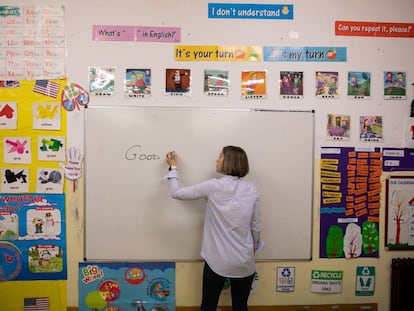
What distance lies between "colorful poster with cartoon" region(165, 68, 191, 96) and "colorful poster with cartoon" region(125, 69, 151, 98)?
0.46 ft

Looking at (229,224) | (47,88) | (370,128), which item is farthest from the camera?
(370,128)

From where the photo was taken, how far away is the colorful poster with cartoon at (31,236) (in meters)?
2.24

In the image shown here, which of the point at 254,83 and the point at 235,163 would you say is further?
the point at 254,83

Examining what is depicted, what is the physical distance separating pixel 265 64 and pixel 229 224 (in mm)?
1220

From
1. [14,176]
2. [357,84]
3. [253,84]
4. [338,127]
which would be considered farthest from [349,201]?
[14,176]

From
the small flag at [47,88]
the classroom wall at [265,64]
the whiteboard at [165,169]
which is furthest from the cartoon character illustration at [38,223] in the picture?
the small flag at [47,88]

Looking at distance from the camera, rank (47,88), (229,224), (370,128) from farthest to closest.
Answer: (370,128) → (47,88) → (229,224)

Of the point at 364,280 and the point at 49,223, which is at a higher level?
the point at 49,223

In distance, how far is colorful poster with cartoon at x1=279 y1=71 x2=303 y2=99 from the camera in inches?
90.0

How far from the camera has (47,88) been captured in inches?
87.6

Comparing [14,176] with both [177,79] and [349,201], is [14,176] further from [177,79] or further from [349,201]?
[349,201]

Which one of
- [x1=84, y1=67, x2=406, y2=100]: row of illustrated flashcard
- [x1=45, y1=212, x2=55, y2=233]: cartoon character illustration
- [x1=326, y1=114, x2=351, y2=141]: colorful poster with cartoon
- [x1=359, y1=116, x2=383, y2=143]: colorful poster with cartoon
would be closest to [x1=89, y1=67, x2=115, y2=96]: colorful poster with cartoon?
[x1=84, y1=67, x2=406, y2=100]: row of illustrated flashcard

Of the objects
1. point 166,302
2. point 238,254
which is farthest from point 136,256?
point 238,254

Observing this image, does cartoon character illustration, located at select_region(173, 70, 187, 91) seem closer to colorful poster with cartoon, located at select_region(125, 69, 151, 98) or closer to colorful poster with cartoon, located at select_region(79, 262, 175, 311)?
colorful poster with cartoon, located at select_region(125, 69, 151, 98)
